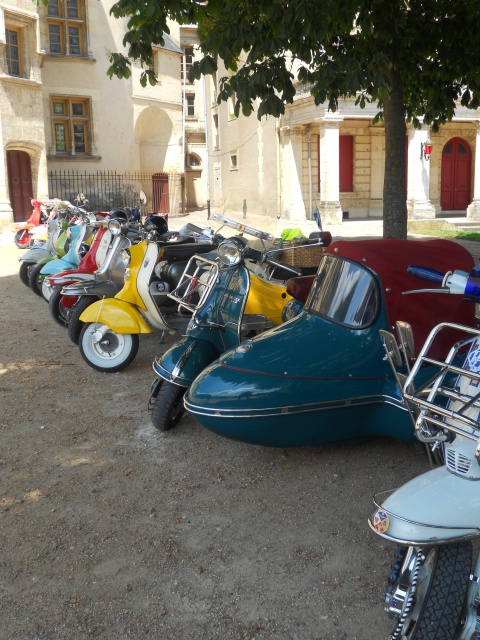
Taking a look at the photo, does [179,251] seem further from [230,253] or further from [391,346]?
[391,346]

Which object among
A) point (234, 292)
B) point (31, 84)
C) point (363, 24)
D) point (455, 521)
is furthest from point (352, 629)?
point (31, 84)

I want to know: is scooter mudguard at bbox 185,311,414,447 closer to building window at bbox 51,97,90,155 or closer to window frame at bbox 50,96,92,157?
window frame at bbox 50,96,92,157

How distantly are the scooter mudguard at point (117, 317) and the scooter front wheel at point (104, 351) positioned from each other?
15 centimetres

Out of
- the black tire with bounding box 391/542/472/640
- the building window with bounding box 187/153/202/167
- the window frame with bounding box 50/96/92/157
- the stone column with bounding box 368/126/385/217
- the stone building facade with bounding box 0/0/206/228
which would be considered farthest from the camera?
the building window with bounding box 187/153/202/167

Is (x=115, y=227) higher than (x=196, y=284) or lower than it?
higher

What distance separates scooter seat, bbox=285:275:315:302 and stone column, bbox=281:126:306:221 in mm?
17190

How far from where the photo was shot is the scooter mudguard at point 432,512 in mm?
1904

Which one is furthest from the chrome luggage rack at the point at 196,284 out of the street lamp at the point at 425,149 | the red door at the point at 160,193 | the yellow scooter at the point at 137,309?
the red door at the point at 160,193

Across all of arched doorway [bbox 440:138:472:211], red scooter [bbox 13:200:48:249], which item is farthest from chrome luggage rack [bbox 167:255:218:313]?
arched doorway [bbox 440:138:472:211]

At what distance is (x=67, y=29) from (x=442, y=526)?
23274 millimetres

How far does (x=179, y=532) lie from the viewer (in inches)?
122

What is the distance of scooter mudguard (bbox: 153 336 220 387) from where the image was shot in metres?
4.05

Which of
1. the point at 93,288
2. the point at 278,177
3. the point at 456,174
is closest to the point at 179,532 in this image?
the point at 93,288

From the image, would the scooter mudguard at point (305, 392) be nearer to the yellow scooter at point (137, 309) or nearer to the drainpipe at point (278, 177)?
the yellow scooter at point (137, 309)
